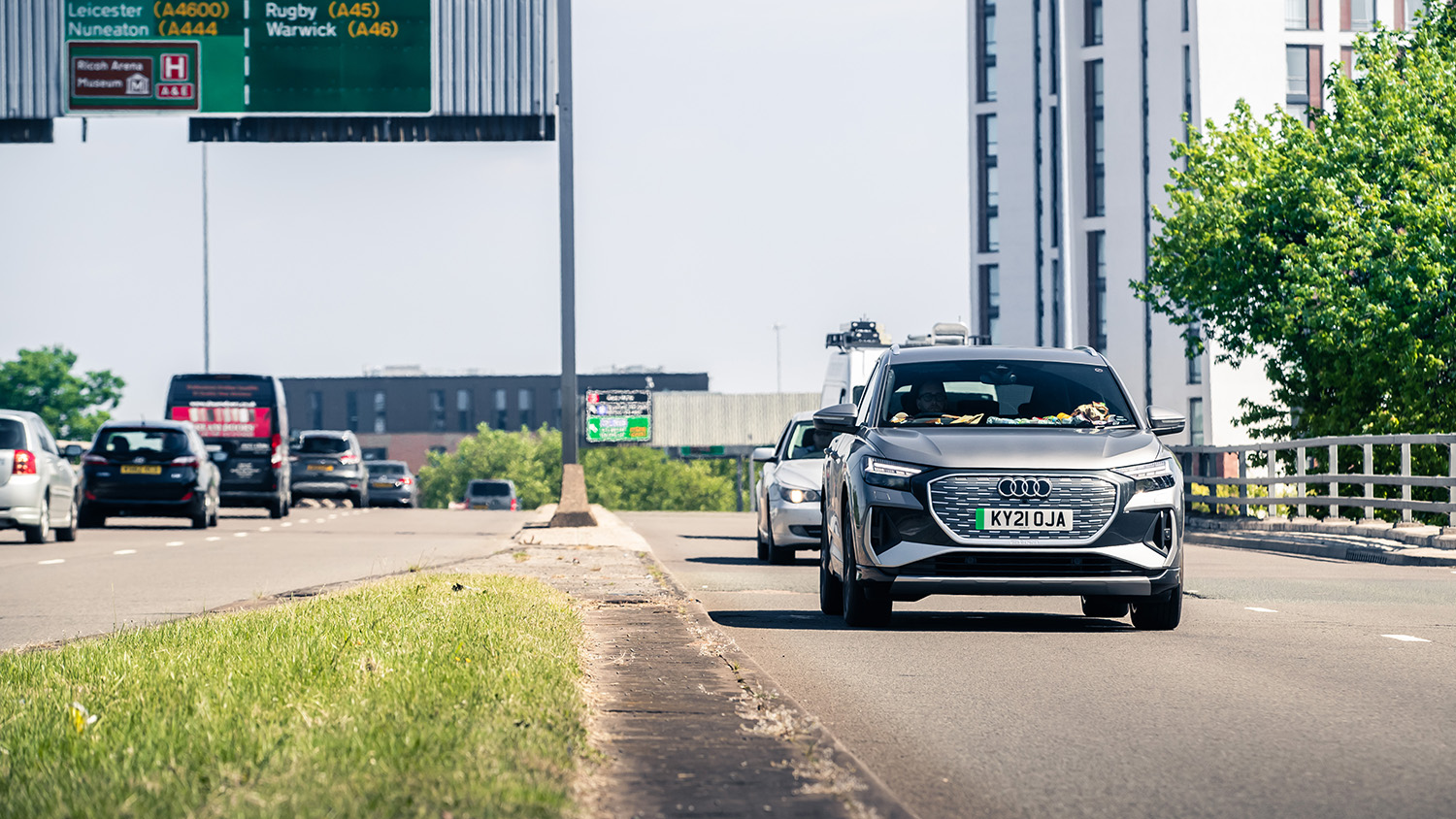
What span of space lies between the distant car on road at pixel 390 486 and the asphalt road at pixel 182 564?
20.2 m

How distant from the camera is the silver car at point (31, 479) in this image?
21312 mm

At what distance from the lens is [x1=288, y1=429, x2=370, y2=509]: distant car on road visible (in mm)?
46062

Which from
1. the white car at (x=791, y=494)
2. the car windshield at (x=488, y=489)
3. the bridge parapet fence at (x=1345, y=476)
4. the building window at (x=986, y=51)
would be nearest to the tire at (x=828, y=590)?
the white car at (x=791, y=494)

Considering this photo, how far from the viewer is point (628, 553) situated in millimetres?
19094

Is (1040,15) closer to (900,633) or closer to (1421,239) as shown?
(1421,239)

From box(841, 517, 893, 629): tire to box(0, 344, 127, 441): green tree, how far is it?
326 ft

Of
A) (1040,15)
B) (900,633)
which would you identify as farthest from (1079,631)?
(1040,15)

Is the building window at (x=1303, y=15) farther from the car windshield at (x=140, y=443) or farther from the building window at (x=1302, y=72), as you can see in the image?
the car windshield at (x=140, y=443)

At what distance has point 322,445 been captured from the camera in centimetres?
4653

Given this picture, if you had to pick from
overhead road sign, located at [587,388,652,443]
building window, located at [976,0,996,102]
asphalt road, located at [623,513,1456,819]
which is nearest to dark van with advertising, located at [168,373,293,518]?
asphalt road, located at [623,513,1456,819]

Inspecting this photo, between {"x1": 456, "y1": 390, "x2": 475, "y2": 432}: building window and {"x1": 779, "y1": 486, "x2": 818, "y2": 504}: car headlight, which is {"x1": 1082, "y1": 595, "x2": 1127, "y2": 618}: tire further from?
{"x1": 456, "y1": 390, "x2": 475, "y2": 432}: building window

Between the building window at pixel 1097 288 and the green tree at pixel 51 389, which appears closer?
the building window at pixel 1097 288

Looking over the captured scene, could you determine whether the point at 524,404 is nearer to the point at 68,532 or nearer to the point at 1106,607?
the point at 68,532

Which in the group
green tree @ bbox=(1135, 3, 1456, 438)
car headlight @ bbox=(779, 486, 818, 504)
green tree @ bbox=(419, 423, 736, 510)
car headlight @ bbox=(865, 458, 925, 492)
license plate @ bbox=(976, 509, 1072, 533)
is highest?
green tree @ bbox=(1135, 3, 1456, 438)
